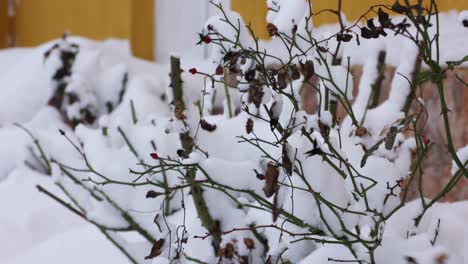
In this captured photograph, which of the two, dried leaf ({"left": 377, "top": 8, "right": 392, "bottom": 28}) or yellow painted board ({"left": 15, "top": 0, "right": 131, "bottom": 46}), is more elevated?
yellow painted board ({"left": 15, "top": 0, "right": 131, "bottom": 46})

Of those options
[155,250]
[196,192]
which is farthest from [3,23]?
[155,250]

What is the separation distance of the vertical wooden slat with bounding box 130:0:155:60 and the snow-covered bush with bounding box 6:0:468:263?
2765mm

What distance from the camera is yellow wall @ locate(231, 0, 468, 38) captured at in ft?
10.4

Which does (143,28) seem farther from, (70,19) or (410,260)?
(410,260)

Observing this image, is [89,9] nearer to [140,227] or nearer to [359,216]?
[140,227]

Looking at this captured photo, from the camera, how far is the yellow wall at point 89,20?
593cm

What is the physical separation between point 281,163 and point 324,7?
2285mm

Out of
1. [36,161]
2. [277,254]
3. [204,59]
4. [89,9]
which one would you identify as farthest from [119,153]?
[89,9]

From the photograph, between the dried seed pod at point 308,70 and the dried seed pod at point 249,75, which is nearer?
the dried seed pod at point 308,70

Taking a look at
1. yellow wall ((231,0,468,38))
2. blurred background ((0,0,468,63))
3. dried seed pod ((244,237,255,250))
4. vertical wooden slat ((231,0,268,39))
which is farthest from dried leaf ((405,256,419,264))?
vertical wooden slat ((231,0,268,39))

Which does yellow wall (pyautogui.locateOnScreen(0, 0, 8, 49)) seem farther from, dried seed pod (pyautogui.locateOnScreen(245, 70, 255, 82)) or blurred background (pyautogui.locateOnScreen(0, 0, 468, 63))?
dried seed pod (pyautogui.locateOnScreen(245, 70, 255, 82))

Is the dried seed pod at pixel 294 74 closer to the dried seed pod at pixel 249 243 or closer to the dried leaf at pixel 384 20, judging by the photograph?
the dried leaf at pixel 384 20

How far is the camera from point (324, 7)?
3.78 m

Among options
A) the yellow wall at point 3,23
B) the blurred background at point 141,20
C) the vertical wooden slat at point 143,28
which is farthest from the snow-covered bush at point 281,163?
the yellow wall at point 3,23
